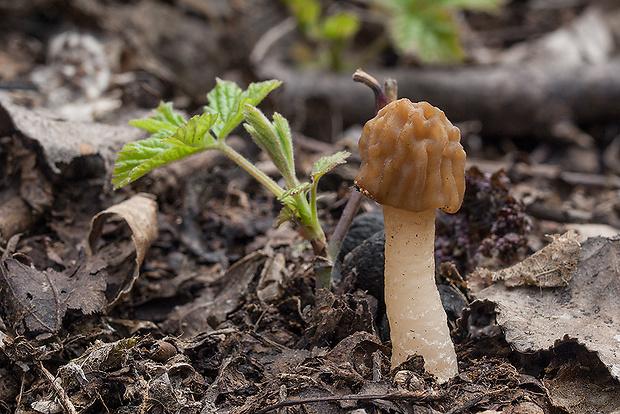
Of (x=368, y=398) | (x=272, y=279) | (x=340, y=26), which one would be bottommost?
(x=272, y=279)

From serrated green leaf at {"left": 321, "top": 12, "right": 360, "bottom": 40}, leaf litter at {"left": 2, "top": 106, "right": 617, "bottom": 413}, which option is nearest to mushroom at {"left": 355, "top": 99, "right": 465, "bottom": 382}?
leaf litter at {"left": 2, "top": 106, "right": 617, "bottom": 413}

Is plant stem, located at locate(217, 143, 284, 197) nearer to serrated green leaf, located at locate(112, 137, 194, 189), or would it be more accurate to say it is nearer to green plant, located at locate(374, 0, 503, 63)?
serrated green leaf, located at locate(112, 137, 194, 189)

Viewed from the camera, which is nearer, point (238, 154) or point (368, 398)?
point (368, 398)

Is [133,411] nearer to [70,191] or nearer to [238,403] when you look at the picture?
Answer: [238,403]

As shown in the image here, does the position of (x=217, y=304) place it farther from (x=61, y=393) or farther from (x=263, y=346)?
(x=61, y=393)

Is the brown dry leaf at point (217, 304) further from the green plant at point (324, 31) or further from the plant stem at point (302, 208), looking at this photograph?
A: the green plant at point (324, 31)

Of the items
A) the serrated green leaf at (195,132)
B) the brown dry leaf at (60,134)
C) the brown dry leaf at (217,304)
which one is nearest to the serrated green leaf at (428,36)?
the brown dry leaf at (60,134)

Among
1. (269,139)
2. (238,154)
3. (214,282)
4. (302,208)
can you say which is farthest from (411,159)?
(214,282)

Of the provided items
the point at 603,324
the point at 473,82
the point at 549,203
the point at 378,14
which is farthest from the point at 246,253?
the point at 378,14
